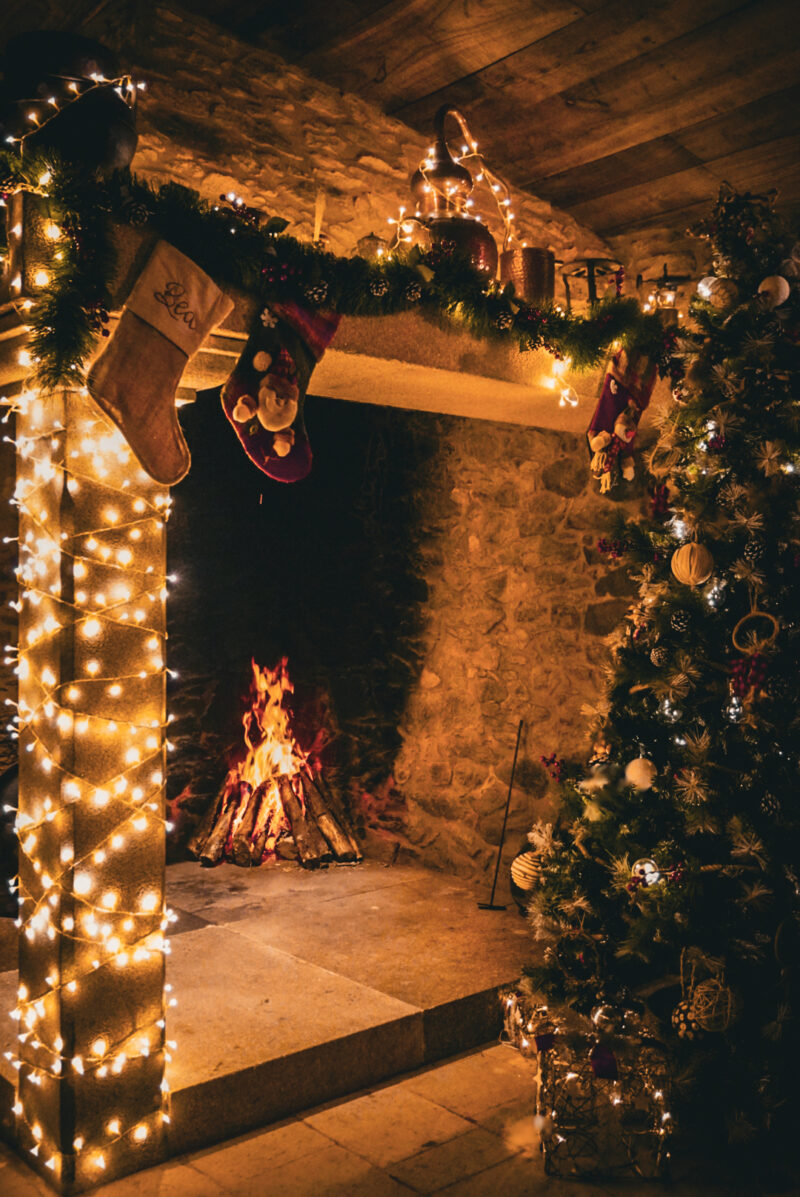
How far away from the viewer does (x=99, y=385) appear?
8.11 ft

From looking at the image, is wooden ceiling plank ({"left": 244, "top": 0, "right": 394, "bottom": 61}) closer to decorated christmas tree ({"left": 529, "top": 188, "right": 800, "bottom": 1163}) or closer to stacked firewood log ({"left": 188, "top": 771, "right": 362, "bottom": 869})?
decorated christmas tree ({"left": 529, "top": 188, "right": 800, "bottom": 1163})

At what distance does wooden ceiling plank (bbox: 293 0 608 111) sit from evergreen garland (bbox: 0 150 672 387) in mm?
1121

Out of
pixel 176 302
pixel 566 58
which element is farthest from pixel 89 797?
pixel 566 58

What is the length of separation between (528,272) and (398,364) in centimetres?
63

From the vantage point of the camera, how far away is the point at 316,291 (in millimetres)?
2914

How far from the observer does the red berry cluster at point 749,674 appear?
113 inches

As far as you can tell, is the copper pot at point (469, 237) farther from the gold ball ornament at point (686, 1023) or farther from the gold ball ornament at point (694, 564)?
the gold ball ornament at point (686, 1023)

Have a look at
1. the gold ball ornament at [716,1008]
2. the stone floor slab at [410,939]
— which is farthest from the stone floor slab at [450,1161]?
the gold ball ornament at [716,1008]

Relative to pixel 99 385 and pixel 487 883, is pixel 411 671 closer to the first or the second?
pixel 487 883

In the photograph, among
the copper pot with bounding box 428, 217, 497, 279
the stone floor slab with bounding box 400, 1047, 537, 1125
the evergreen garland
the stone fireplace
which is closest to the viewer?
the evergreen garland

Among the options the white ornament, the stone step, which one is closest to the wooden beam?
the white ornament

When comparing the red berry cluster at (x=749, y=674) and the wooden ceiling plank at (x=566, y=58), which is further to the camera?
the wooden ceiling plank at (x=566, y=58)

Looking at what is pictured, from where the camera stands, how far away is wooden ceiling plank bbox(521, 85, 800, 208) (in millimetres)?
3885

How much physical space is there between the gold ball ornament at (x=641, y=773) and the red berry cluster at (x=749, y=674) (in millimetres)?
351
